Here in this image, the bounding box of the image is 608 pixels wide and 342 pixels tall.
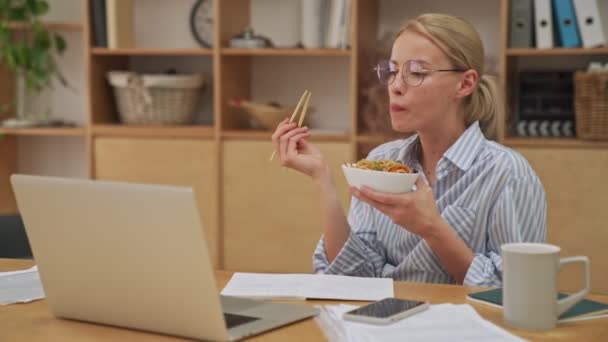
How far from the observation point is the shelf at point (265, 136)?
138 inches

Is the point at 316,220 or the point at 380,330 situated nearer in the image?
the point at 380,330

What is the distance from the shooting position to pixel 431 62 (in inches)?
75.3

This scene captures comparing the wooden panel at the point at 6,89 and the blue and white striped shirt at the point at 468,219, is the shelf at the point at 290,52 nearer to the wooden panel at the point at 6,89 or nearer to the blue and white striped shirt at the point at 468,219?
the wooden panel at the point at 6,89

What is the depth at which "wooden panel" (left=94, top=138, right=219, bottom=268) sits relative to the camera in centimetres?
367

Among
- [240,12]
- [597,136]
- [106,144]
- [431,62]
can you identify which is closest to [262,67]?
[240,12]

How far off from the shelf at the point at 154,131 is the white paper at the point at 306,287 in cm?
208

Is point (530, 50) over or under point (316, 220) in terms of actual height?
over

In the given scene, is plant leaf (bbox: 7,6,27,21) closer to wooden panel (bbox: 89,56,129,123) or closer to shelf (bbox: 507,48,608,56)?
wooden panel (bbox: 89,56,129,123)

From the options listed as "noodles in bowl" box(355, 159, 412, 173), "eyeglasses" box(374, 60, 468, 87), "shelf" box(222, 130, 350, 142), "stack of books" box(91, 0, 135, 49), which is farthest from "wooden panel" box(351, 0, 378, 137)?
"noodles in bowl" box(355, 159, 412, 173)

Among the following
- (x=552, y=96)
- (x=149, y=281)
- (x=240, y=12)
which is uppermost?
(x=240, y=12)

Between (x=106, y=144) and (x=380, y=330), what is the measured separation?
8.92ft

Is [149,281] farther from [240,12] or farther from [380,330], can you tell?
[240,12]

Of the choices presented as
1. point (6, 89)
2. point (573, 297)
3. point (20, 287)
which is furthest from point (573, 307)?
point (6, 89)

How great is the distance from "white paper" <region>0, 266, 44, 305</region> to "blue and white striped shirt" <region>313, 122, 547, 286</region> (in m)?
0.60
